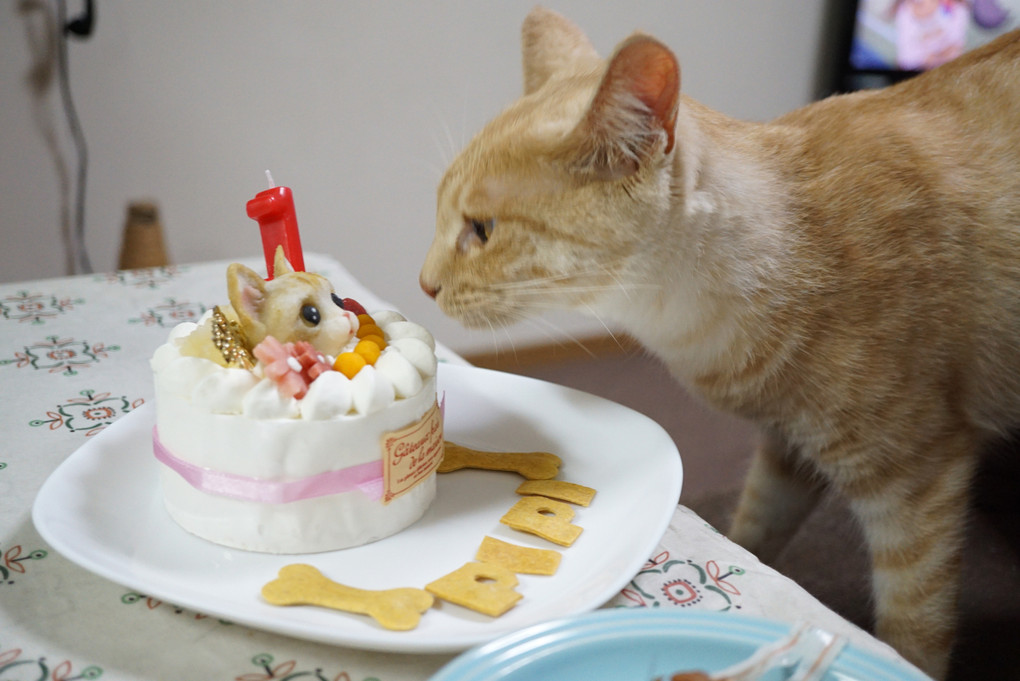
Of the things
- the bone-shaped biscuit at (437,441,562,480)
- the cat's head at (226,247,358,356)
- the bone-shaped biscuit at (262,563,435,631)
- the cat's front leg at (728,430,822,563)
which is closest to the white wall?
the cat's front leg at (728,430,822,563)

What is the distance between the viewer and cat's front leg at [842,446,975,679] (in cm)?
85

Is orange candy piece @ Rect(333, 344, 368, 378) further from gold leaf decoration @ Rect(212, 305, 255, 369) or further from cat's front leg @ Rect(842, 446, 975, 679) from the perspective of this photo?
cat's front leg @ Rect(842, 446, 975, 679)

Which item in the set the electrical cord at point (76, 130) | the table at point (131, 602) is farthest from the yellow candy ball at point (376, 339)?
the electrical cord at point (76, 130)

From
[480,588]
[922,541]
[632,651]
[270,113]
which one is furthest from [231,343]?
[270,113]

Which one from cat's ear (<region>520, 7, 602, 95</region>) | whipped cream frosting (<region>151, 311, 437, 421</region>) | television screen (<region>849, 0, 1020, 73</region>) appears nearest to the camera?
whipped cream frosting (<region>151, 311, 437, 421</region>)

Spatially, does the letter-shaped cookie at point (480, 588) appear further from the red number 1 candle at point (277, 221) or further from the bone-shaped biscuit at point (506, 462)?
the red number 1 candle at point (277, 221)

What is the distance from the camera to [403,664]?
1.65ft

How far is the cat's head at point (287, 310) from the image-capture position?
24.2 inches

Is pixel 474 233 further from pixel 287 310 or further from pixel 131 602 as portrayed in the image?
pixel 131 602

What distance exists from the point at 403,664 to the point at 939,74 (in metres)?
0.92

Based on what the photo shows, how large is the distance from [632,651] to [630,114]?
0.45m

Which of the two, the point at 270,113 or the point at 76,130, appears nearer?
the point at 76,130

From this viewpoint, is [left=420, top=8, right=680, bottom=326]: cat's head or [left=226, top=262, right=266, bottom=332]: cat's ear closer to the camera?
[left=226, top=262, right=266, bottom=332]: cat's ear

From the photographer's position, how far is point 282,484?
23.5 inches
